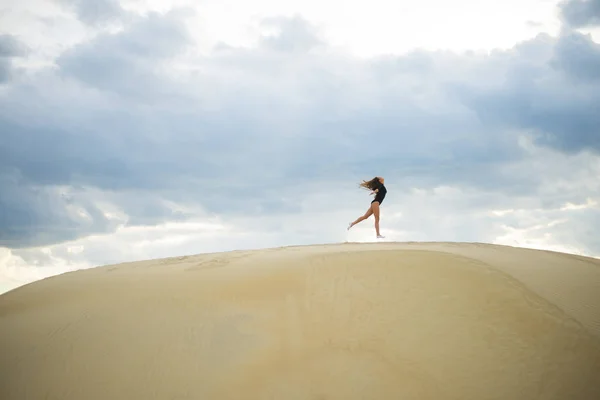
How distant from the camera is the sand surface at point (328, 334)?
376 centimetres

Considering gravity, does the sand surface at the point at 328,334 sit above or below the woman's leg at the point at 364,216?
below

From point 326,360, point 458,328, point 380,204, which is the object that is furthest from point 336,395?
point 380,204

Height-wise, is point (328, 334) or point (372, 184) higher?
point (372, 184)

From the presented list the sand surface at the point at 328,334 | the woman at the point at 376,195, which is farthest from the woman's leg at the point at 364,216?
the sand surface at the point at 328,334

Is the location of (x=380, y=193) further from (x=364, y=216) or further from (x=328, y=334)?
(x=328, y=334)

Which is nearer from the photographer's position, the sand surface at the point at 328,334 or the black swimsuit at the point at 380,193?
the sand surface at the point at 328,334

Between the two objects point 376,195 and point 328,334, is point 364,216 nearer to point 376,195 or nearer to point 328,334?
point 376,195

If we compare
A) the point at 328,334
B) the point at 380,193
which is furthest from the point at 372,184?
the point at 328,334

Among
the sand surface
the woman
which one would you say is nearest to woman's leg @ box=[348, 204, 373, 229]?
the woman

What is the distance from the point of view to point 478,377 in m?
3.73

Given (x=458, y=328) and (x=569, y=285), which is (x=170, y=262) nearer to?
(x=458, y=328)

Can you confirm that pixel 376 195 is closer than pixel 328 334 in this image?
No

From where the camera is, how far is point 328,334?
421 cm

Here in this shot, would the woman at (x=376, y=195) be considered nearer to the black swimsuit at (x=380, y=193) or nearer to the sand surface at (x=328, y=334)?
the black swimsuit at (x=380, y=193)
